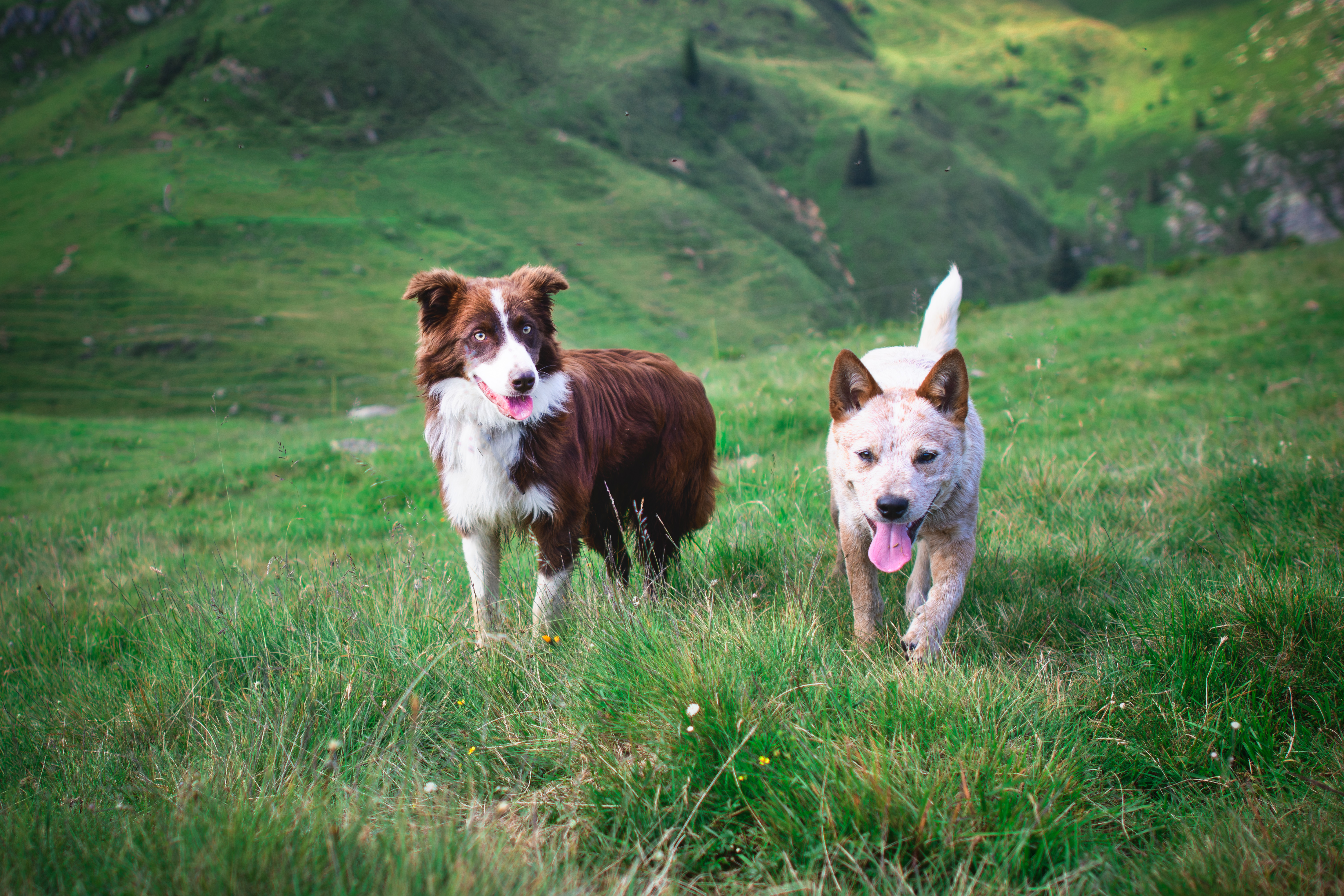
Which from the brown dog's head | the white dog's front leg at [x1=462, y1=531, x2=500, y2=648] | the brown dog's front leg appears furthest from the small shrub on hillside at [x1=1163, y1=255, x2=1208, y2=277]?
the white dog's front leg at [x1=462, y1=531, x2=500, y2=648]

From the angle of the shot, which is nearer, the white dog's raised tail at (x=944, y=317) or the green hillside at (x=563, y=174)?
the white dog's raised tail at (x=944, y=317)

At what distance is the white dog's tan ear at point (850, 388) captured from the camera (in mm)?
3531

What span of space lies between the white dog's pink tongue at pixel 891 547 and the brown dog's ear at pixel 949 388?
2.17 feet

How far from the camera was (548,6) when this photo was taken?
338ft

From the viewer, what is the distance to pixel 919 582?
13.1 ft

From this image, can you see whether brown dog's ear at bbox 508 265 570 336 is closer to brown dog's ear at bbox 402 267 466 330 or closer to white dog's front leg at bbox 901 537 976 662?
brown dog's ear at bbox 402 267 466 330

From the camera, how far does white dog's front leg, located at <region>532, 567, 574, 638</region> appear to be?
11.6 ft

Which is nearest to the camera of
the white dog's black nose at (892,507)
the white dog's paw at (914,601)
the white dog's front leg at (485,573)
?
the white dog's black nose at (892,507)

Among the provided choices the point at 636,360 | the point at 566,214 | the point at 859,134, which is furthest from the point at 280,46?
the point at 636,360

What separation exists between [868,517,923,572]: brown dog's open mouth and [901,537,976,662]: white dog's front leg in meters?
0.31

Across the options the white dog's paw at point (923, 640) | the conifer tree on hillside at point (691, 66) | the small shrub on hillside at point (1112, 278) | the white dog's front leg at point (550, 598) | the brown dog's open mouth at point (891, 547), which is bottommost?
the white dog's paw at point (923, 640)

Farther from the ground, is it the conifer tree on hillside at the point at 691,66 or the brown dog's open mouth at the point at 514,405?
the conifer tree on hillside at the point at 691,66

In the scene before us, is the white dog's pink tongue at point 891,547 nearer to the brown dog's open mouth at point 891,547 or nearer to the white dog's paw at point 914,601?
the brown dog's open mouth at point 891,547

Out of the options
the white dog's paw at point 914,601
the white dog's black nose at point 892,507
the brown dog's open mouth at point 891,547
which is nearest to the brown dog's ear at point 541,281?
the white dog's black nose at point 892,507
